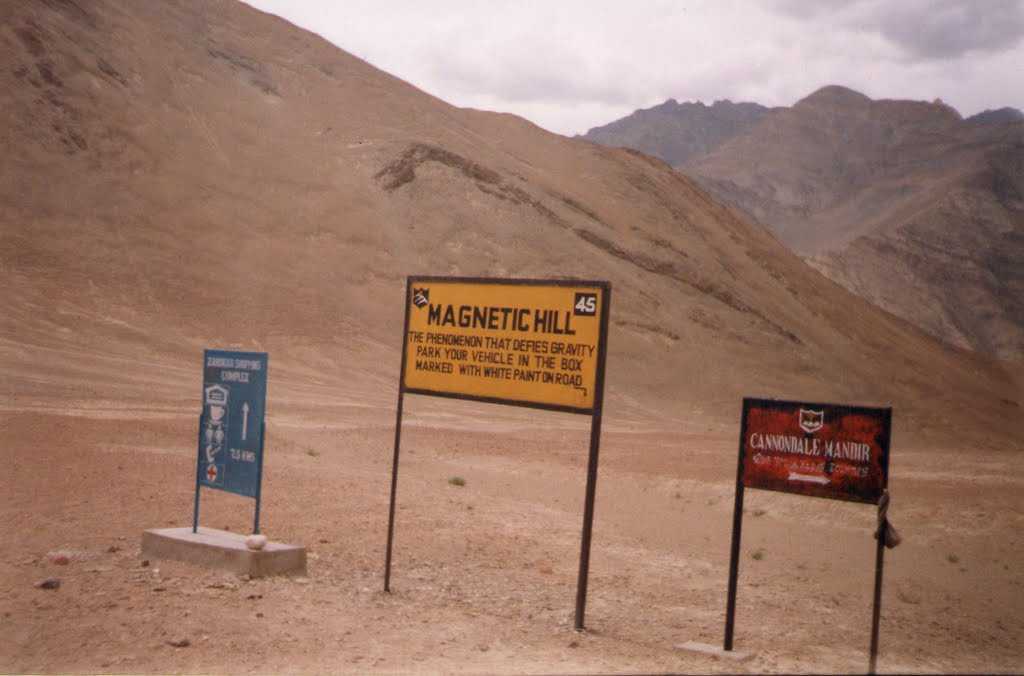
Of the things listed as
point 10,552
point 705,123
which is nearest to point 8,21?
point 10,552

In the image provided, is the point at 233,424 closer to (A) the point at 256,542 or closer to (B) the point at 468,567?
(A) the point at 256,542

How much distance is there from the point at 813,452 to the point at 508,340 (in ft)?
9.41

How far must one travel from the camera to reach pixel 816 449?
8.16 metres

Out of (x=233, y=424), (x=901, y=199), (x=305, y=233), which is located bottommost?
(x=233, y=424)

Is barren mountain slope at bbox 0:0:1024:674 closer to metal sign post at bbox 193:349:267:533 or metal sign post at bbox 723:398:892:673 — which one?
metal sign post at bbox 193:349:267:533

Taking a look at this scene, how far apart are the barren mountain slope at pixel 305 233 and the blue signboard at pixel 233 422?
20.4 m

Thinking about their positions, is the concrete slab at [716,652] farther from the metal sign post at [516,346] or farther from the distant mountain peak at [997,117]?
the distant mountain peak at [997,117]

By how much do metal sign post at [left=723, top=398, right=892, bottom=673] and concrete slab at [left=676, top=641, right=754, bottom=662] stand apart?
0.13m

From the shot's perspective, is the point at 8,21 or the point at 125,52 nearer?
the point at 8,21

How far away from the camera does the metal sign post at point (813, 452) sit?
25.9 feet

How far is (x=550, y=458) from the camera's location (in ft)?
82.4

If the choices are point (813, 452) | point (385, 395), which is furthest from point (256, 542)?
point (385, 395)

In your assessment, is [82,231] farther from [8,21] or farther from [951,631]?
[951,631]

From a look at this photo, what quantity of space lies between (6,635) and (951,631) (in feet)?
27.0
